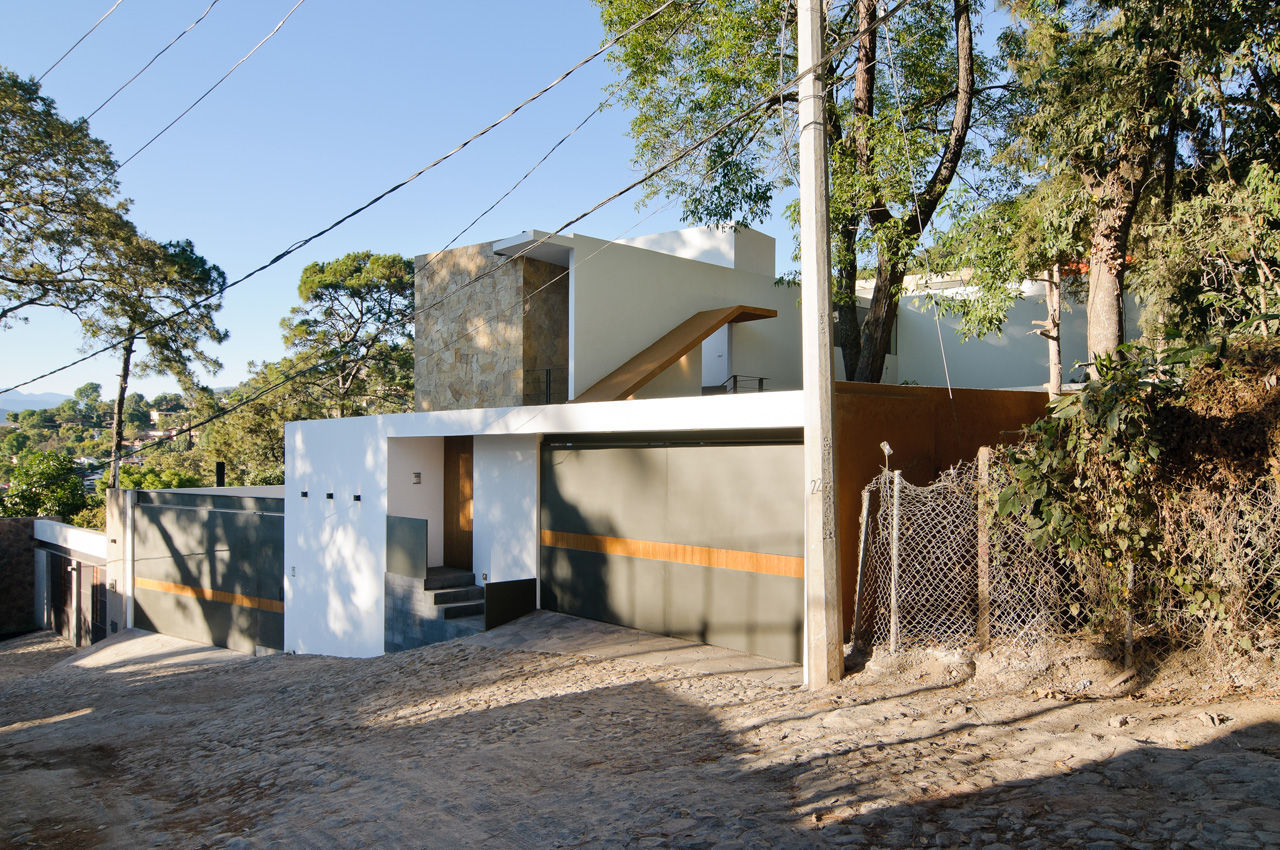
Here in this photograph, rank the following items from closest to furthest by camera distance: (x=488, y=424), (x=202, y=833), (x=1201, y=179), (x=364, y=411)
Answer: (x=202, y=833) < (x=488, y=424) < (x=1201, y=179) < (x=364, y=411)

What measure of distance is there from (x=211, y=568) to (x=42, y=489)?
13863 millimetres

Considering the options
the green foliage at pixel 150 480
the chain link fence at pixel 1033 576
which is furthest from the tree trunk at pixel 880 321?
the green foliage at pixel 150 480

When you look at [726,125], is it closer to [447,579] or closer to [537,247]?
[537,247]

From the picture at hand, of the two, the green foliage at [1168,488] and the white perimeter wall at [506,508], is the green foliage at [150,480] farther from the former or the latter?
the green foliage at [1168,488]

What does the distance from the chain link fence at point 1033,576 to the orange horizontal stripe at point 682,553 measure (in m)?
1.18

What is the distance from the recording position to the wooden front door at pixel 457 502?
13.4 m

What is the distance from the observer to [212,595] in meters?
17.7

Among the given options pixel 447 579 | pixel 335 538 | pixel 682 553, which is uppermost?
pixel 682 553

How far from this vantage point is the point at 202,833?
5570mm

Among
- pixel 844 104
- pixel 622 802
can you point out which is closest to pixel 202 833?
pixel 622 802

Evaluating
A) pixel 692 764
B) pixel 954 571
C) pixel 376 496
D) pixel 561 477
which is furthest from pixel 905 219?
pixel 692 764

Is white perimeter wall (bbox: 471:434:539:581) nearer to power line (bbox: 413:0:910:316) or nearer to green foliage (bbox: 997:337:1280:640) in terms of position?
power line (bbox: 413:0:910:316)

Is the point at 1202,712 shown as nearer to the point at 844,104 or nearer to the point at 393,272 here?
the point at 844,104

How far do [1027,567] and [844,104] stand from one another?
10.5 meters
